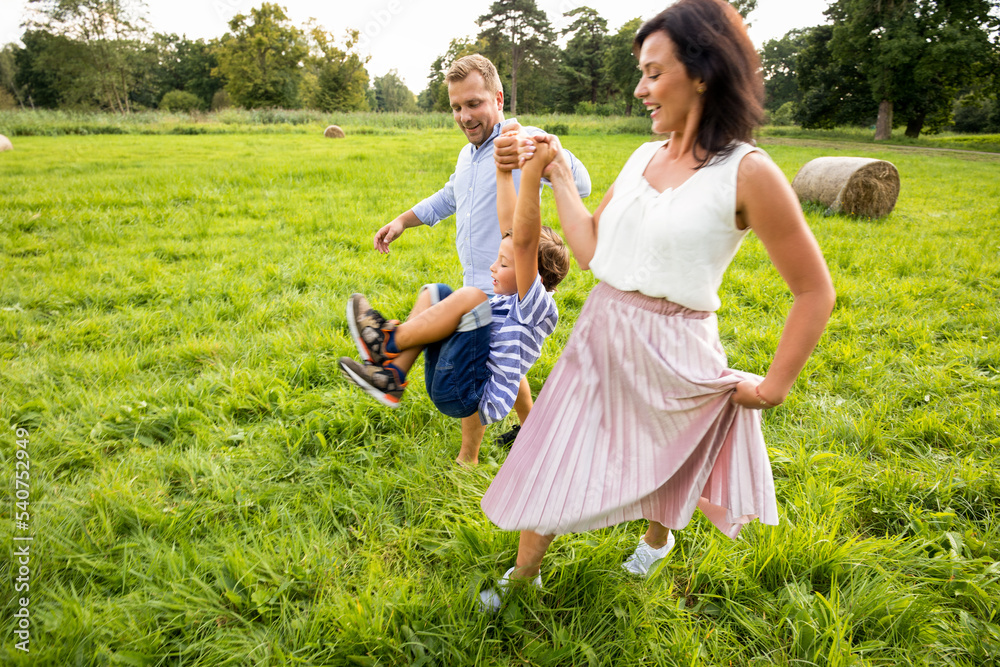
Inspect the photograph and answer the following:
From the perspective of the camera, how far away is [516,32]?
37.3m

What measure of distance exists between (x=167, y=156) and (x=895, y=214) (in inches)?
590

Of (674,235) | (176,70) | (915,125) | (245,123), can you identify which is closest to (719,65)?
(674,235)

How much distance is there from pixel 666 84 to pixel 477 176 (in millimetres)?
1087

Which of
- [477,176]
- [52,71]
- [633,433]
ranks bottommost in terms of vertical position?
[633,433]

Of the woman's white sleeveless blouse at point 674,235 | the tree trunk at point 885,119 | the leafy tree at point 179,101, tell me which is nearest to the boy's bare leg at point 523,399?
the woman's white sleeveless blouse at point 674,235

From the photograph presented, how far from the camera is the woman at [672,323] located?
118 cm

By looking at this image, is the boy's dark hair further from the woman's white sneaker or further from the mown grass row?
the mown grass row

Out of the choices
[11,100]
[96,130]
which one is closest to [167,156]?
[96,130]

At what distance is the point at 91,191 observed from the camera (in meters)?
7.63

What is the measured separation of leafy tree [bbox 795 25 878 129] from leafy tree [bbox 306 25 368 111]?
102 feet

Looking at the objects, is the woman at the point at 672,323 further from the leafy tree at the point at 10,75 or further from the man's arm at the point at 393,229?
the leafy tree at the point at 10,75

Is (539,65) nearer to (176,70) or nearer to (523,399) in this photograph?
(176,70)

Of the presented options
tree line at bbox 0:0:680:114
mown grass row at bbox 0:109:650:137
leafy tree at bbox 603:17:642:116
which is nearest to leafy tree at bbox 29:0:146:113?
tree line at bbox 0:0:680:114

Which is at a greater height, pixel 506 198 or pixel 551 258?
pixel 506 198
